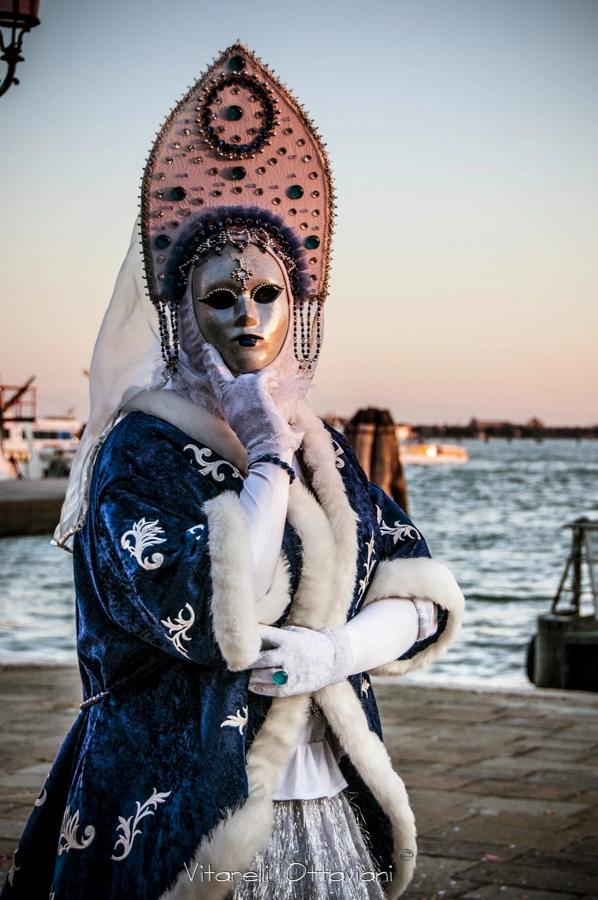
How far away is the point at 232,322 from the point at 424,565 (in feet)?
1.92

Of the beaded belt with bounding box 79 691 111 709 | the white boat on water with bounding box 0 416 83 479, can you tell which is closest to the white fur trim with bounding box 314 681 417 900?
the beaded belt with bounding box 79 691 111 709

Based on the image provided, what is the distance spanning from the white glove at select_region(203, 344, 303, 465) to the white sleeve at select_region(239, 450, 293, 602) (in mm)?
43

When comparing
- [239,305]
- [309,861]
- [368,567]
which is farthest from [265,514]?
[309,861]

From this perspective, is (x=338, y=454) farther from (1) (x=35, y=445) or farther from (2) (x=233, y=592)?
(1) (x=35, y=445)

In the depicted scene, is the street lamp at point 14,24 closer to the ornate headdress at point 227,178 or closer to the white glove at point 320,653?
the ornate headdress at point 227,178

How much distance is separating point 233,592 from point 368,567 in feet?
1.32

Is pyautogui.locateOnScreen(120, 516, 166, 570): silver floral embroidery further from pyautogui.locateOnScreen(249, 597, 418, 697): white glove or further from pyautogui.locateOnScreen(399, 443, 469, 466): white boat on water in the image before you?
pyautogui.locateOnScreen(399, 443, 469, 466): white boat on water

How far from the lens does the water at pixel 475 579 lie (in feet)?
35.4

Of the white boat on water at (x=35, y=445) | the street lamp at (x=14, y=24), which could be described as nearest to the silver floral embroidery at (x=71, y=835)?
the street lamp at (x=14, y=24)

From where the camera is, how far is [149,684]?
1.79 meters

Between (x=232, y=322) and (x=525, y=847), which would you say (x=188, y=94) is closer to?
(x=232, y=322)

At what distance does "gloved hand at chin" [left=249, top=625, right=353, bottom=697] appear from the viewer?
1739 mm

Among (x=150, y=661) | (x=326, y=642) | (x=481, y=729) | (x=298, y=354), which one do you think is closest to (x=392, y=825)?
(x=326, y=642)

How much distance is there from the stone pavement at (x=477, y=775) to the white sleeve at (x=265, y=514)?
6.37ft
